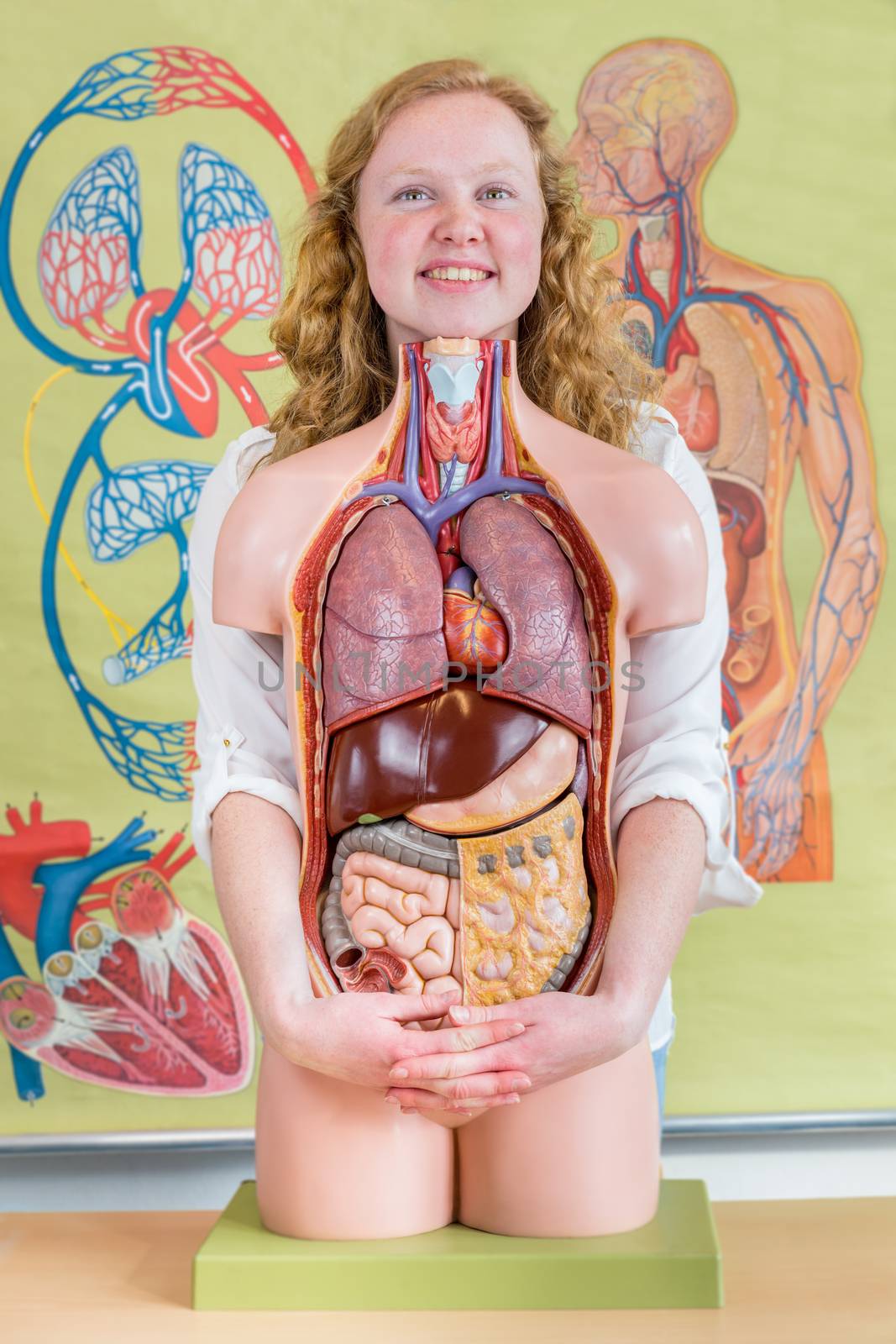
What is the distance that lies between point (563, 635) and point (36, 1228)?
2.99 ft

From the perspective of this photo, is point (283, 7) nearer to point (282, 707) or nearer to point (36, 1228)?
point (282, 707)

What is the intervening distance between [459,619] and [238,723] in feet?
0.83

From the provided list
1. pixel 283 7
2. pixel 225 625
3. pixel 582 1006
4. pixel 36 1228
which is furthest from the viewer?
pixel 283 7

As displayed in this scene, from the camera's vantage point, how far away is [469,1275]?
1.21 metres

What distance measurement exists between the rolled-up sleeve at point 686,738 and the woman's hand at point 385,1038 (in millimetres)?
226

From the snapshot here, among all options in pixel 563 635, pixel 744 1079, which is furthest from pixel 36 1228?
pixel 744 1079

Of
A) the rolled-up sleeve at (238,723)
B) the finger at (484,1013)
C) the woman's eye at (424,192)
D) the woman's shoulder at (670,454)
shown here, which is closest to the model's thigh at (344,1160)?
the finger at (484,1013)

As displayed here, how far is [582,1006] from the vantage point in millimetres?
1162

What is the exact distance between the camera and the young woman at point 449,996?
45.8 inches

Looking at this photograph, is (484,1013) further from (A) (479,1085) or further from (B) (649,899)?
(B) (649,899)

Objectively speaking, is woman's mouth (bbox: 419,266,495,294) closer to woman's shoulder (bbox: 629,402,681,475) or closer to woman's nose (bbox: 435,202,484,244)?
woman's nose (bbox: 435,202,484,244)

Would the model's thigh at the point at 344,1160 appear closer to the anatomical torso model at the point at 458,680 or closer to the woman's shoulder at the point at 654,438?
the anatomical torso model at the point at 458,680

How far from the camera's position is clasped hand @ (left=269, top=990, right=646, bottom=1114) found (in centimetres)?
114

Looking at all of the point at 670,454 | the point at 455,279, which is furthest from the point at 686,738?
the point at 455,279
